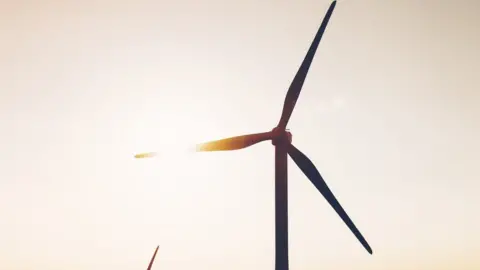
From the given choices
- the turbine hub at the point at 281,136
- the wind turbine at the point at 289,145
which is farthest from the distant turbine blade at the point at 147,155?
the turbine hub at the point at 281,136

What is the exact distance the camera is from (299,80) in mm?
27781

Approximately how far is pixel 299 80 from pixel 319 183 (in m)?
7.86

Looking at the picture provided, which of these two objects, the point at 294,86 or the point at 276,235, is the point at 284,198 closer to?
the point at 276,235

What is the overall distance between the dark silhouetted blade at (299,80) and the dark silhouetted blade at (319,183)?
236cm

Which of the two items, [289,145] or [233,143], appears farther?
[233,143]

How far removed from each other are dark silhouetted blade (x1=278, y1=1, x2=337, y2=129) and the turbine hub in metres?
0.42

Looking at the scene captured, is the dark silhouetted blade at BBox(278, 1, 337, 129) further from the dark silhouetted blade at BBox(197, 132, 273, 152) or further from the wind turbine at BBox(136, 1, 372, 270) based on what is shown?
the dark silhouetted blade at BBox(197, 132, 273, 152)

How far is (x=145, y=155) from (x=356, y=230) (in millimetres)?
16231

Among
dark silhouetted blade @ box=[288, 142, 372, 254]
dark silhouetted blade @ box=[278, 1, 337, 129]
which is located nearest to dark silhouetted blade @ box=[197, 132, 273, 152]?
dark silhouetted blade @ box=[278, 1, 337, 129]

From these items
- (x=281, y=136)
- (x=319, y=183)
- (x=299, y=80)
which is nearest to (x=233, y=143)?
(x=281, y=136)

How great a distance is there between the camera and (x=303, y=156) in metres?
27.7

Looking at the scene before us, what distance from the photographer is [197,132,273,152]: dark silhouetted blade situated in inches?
1107

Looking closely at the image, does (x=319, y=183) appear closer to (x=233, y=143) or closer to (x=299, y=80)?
(x=233, y=143)

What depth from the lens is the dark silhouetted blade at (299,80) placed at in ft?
88.7
